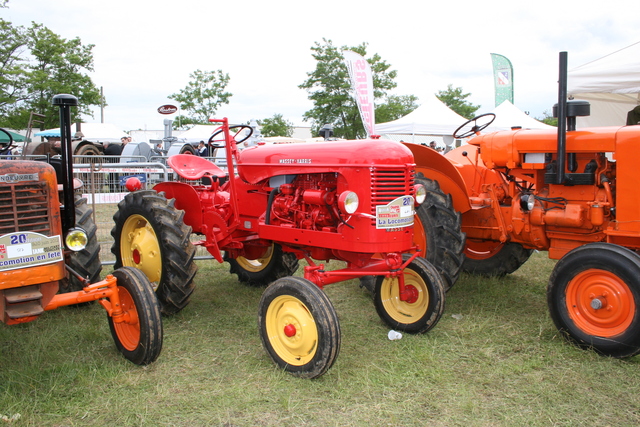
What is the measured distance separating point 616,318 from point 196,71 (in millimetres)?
35899

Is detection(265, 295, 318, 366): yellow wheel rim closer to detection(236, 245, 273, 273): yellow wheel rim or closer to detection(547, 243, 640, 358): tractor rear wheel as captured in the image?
detection(547, 243, 640, 358): tractor rear wheel

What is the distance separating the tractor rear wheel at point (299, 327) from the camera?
2936 mm

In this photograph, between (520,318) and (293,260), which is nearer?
(520,318)

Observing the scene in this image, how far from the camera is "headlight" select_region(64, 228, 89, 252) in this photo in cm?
299

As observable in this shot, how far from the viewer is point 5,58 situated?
24.5m

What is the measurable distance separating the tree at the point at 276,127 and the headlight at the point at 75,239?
3152 centimetres

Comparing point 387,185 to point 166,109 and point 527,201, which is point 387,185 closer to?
point 527,201

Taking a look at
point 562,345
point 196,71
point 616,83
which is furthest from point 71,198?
point 196,71

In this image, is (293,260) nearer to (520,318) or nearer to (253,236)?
(253,236)

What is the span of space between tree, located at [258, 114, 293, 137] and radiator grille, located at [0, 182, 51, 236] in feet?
104

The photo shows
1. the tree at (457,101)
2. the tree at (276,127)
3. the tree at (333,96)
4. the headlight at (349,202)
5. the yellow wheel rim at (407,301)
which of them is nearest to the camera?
the headlight at (349,202)

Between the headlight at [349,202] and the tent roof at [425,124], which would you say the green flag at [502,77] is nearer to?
the tent roof at [425,124]

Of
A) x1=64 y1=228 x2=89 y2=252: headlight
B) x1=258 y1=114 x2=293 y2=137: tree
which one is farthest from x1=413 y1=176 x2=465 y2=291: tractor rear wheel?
x1=258 y1=114 x2=293 y2=137: tree

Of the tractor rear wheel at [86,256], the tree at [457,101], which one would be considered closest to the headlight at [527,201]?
the tractor rear wheel at [86,256]
